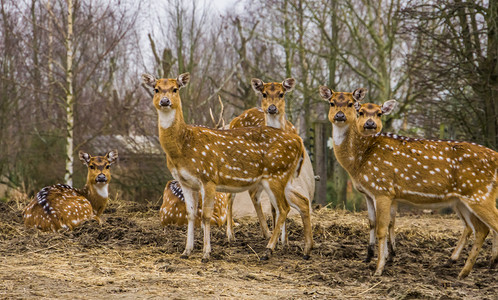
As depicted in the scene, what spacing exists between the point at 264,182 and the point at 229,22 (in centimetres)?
1355

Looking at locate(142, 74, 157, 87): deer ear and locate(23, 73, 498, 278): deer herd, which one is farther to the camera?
locate(142, 74, 157, 87): deer ear

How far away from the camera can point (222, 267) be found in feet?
19.0

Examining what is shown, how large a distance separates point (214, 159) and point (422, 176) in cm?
195

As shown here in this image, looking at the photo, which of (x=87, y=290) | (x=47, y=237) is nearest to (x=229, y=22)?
(x=47, y=237)

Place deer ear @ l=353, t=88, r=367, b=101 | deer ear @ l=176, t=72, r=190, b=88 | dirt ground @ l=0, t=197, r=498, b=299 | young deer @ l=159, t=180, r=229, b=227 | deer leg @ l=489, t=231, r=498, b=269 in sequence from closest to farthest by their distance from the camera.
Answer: dirt ground @ l=0, t=197, r=498, b=299 → deer leg @ l=489, t=231, r=498, b=269 → deer ear @ l=353, t=88, r=367, b=101 → deer ear @ l=176, t=72, r=190, b=88 → young deer @ l=159, t=180, r=229, b=227

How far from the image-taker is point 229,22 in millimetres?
19344

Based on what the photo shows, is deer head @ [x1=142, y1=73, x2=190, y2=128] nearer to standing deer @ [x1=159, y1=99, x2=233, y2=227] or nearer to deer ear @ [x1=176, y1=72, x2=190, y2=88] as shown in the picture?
deer ear @ [x1=176, y1=72, x2=190, y2=88]

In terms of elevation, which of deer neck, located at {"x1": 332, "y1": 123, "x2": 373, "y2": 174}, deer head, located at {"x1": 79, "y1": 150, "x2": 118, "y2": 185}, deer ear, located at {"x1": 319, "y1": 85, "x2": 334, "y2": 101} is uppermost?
deer ear, located at {"x1": 319, "y1": 85, "x2": 334, "y2": 101}

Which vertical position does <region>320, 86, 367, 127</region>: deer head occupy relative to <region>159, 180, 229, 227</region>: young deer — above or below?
above

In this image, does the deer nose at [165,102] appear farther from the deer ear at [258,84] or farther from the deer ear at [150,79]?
the deer ear at [258,84]

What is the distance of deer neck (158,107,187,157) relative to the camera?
615 cm

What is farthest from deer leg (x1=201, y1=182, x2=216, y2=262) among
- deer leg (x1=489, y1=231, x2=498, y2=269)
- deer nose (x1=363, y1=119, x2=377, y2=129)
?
deer leg (x1=489, y1=231, x2=498, y2=269)

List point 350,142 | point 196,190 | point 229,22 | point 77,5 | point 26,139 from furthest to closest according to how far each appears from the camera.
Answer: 1. point 229,22
2. point 26,139
3. point 77,5
4. point 196,190
5. point 350,142

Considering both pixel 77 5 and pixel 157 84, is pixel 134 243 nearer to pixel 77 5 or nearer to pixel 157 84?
pixel 157 84
